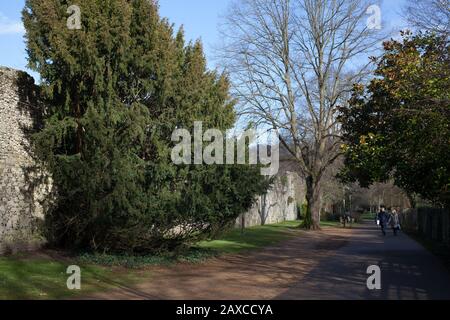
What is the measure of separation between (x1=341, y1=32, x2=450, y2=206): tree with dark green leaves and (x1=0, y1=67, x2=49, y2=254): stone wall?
34.8ft

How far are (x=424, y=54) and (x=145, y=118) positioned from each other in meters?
9.49

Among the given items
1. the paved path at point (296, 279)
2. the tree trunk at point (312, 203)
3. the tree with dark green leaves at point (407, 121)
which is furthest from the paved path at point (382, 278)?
the tree trunk at point (312, 203)

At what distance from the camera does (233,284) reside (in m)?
13.3

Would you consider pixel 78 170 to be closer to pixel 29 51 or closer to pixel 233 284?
pixel 29 51

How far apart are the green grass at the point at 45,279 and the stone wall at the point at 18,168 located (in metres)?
0.98

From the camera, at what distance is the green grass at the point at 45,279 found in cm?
1102

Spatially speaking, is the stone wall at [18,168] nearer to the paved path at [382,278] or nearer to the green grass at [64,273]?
the green grass at [64,273]

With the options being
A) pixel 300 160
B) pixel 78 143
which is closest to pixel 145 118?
pixel 78 143

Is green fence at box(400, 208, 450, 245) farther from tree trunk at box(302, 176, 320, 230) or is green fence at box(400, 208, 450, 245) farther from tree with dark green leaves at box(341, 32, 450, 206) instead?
tree trunk at box(302, 176, 320, 230)

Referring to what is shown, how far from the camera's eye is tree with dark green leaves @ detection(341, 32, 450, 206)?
536 inches

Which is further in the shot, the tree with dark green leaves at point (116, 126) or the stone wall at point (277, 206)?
the stone wall at point (277, 206)

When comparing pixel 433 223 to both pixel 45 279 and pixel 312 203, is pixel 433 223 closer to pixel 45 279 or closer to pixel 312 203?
pixel 312 203

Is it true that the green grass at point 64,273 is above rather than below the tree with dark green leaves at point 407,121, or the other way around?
below

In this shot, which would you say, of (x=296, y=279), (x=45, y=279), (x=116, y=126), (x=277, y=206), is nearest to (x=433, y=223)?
(x=296, y=279)
